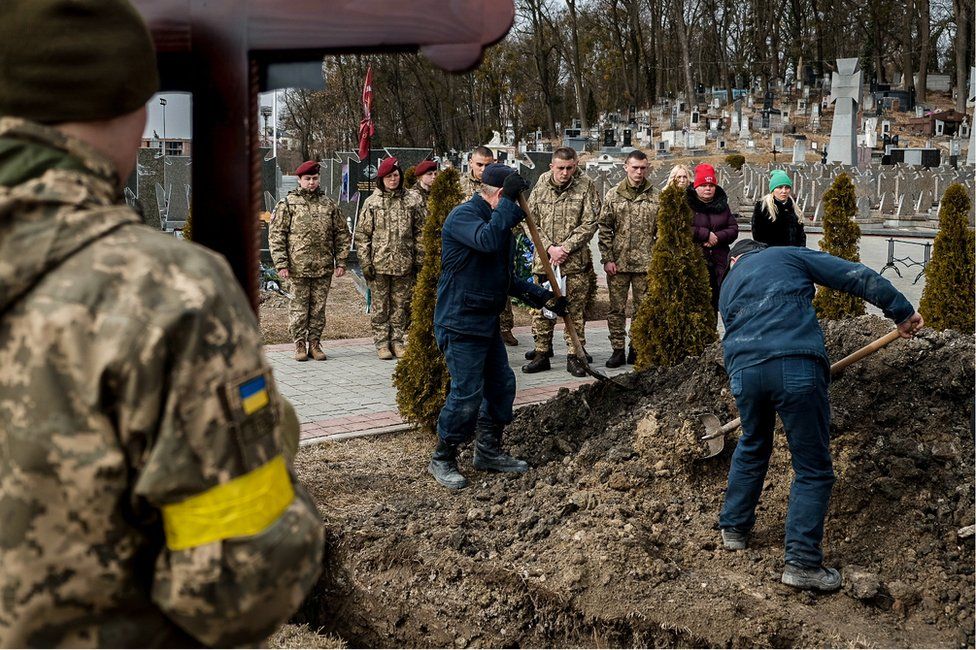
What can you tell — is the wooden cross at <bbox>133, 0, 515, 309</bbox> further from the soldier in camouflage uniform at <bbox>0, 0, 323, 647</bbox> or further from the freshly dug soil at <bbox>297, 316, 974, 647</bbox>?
the freshly dug soil at <bbox>297, 316, 974, 647</bbox>

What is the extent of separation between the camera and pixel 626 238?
969 centimetres

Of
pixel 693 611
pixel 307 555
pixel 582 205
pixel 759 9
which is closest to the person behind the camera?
pixel 307 555

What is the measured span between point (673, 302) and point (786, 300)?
330 cm

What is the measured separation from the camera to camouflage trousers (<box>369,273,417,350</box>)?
10305 millimetres

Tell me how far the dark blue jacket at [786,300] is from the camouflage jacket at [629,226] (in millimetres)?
5009

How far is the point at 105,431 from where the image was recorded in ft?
4.73

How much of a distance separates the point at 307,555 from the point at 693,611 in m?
2.96

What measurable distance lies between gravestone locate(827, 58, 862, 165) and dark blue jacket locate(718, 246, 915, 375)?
28482 millimetres

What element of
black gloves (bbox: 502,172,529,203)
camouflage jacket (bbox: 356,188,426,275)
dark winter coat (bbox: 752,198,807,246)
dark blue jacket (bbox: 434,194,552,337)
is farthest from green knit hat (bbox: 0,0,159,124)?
camouflage jacket (bbox: 356,188,426,275)

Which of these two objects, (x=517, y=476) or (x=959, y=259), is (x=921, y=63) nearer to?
(x=959, y=259)

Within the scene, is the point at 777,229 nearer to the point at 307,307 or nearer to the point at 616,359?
the point at 616,359

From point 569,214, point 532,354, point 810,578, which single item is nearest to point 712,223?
point 569,214

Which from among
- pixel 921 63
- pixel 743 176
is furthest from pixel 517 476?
pixel 921 63

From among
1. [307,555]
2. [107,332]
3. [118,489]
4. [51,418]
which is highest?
[107,332]
